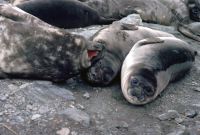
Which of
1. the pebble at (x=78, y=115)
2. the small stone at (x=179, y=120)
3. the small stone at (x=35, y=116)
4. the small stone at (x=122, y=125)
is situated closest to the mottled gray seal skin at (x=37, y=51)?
the pebble at (x=78, y=115)

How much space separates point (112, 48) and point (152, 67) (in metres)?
0.72

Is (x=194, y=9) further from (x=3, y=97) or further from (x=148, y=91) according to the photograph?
(x=3, y=97)

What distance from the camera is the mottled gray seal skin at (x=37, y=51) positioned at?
5.34 metres

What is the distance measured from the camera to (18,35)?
5371mm

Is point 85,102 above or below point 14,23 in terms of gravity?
below

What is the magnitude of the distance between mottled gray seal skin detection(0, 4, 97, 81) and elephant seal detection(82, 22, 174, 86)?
12.6 inches

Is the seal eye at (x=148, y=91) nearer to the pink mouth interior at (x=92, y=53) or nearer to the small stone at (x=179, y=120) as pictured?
the small stone at (x=179, y=120)

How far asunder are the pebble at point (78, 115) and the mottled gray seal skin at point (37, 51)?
0.52 m

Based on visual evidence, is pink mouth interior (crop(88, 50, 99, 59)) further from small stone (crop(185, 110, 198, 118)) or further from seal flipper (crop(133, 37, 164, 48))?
small stone (crop(185, 110, 198, 118))

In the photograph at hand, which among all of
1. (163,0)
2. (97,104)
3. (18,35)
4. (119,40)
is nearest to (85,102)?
(97,104)

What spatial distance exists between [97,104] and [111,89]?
0.45m

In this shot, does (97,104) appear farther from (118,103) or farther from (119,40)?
(119,40)

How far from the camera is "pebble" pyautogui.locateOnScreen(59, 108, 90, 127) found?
4914 mm

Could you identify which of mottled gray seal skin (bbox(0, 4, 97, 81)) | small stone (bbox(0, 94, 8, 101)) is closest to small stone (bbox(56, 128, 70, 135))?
small stone (bbox(0, 94, 8, 101))
